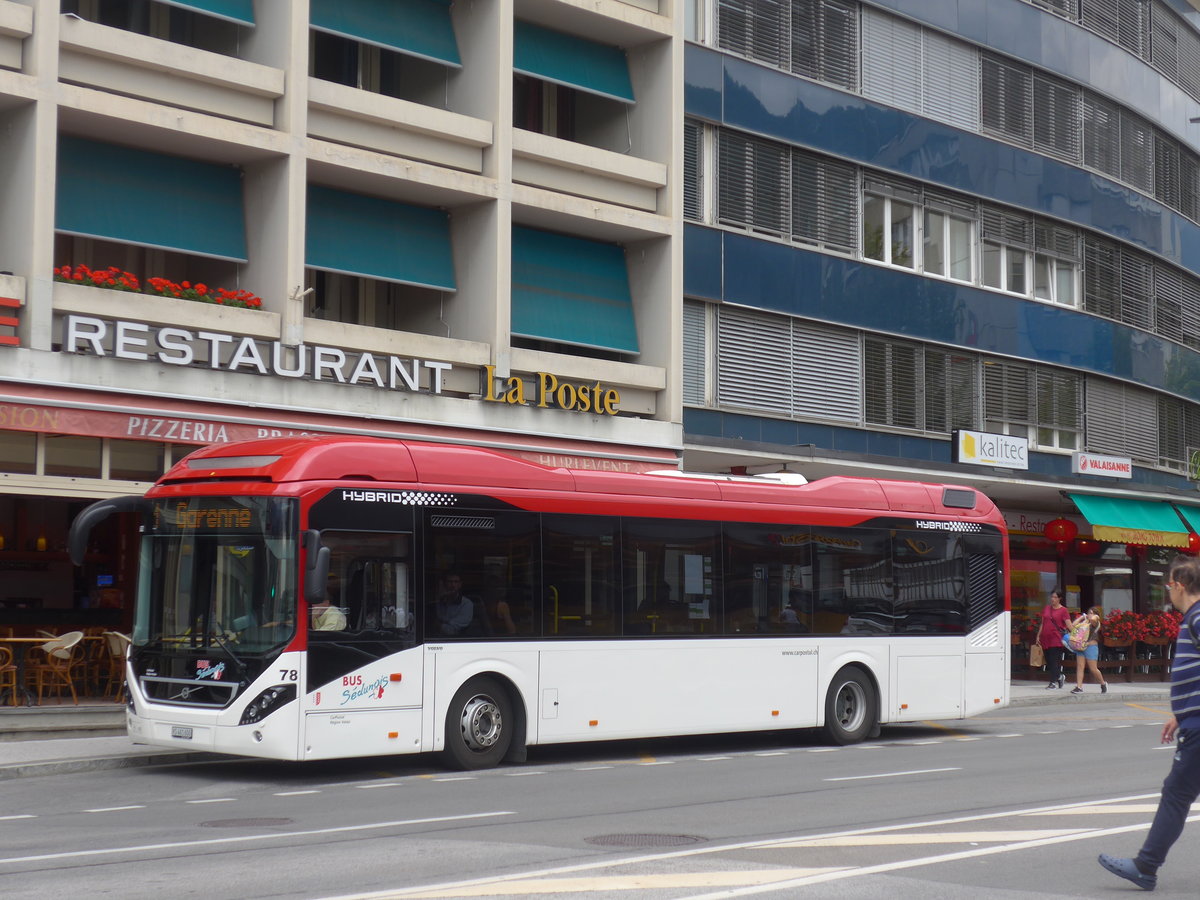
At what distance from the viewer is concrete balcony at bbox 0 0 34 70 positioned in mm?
18719

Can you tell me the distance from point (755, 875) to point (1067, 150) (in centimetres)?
2997

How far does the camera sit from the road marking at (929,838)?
33.0ft

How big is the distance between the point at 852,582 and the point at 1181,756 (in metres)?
10.9

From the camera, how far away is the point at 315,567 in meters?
13.6

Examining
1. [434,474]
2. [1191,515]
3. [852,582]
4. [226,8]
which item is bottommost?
[852,582]

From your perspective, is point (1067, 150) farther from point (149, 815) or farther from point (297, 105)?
point (149, 815)

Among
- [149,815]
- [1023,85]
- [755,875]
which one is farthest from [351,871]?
[1023,85]

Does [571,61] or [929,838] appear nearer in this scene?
[929,838]

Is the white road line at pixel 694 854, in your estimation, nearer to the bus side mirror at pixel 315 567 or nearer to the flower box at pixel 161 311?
the bus side mirror at pixel 315 567

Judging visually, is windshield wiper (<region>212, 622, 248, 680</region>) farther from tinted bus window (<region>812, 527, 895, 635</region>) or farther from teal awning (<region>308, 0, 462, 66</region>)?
teal awning (<region>308, 0, 462, 66</region>)

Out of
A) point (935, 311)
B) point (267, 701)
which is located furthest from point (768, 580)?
point (935, 311)

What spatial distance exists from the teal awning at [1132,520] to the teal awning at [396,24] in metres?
17.1

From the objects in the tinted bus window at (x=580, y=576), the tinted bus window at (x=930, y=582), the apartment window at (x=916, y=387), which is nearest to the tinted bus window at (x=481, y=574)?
the tinted bus window at (x=580, y=576)

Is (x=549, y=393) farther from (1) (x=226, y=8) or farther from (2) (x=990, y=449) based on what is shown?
(2) (x=990, y=449)
